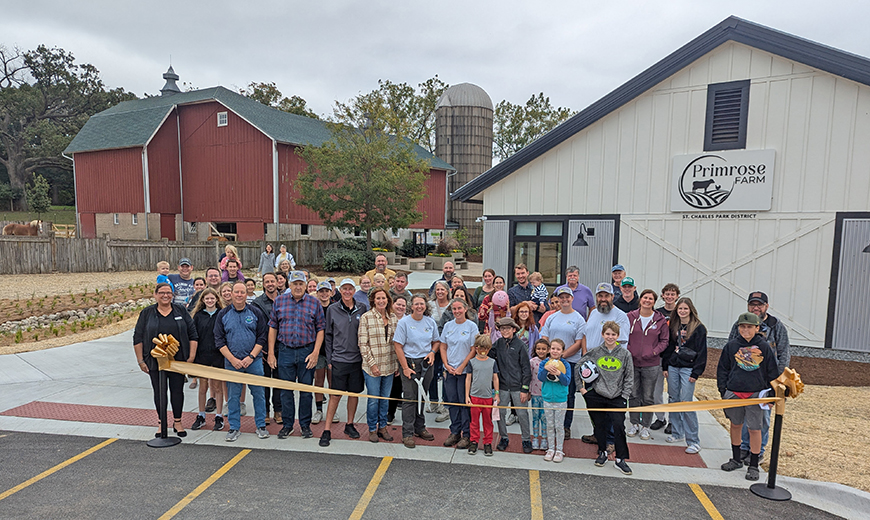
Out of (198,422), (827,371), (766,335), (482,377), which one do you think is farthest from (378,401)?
(827,371)

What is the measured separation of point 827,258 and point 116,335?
49.8 ft

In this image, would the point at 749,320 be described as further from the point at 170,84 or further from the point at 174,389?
the point at 170,84

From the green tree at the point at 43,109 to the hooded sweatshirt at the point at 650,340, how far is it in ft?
186

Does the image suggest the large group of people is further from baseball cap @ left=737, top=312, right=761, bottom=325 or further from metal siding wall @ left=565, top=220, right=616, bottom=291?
metal siding wall @ left=565, top=220, right=616, bottom=291

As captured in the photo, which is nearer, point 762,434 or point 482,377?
point 762,434

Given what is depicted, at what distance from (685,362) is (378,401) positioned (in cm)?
369

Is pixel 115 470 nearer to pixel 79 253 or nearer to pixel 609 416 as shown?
pixel 609 416

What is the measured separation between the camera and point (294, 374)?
6008 millimetres

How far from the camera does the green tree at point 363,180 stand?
2214 centimetres

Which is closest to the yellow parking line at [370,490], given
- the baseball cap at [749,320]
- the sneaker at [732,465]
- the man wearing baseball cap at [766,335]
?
the sneaker at [732,465]

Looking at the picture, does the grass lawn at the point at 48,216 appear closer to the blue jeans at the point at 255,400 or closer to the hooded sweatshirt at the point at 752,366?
the blue jeans at the point at 255,400

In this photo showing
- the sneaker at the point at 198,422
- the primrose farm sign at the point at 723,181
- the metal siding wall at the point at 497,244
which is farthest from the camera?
the metal siding wall at the point at 497,244

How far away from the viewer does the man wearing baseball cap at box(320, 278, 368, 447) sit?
5754mm

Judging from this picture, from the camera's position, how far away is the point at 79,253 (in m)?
19.5
